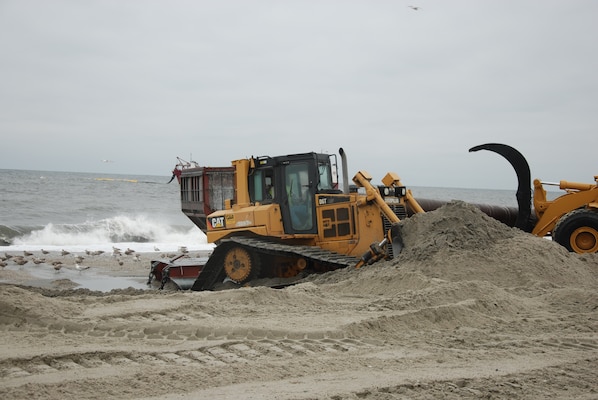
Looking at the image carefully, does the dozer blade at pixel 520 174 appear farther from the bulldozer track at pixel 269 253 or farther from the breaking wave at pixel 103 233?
the breaking wave at pixel 103 233

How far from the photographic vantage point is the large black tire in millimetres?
11859

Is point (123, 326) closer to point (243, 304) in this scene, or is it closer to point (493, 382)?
A: point (243, 304)

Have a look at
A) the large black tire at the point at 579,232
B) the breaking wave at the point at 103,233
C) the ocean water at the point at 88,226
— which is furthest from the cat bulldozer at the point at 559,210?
the breaking wave at the point at 103,233

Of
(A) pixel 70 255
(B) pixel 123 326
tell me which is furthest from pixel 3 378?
(A) pixel 70 255

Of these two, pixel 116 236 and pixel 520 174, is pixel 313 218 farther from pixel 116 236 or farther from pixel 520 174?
pixel 116 236

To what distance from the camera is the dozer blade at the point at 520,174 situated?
1270 centimetres

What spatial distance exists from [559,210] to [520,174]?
0.98m

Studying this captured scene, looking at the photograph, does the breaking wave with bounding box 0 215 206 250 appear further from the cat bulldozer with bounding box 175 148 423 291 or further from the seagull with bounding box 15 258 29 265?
the cat bulldozer with bounding box 175 148 423 291

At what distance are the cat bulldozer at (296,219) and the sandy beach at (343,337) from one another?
1.83 m

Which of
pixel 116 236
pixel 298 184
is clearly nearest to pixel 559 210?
pixel 298 184

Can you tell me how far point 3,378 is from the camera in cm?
467

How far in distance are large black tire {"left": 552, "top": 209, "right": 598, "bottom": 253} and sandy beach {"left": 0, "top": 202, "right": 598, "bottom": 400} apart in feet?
7.41

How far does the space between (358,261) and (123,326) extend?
18.1ft

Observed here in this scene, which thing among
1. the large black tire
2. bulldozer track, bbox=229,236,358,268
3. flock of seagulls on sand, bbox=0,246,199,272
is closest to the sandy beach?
bulldozer track, bbox=229,236,358,268
